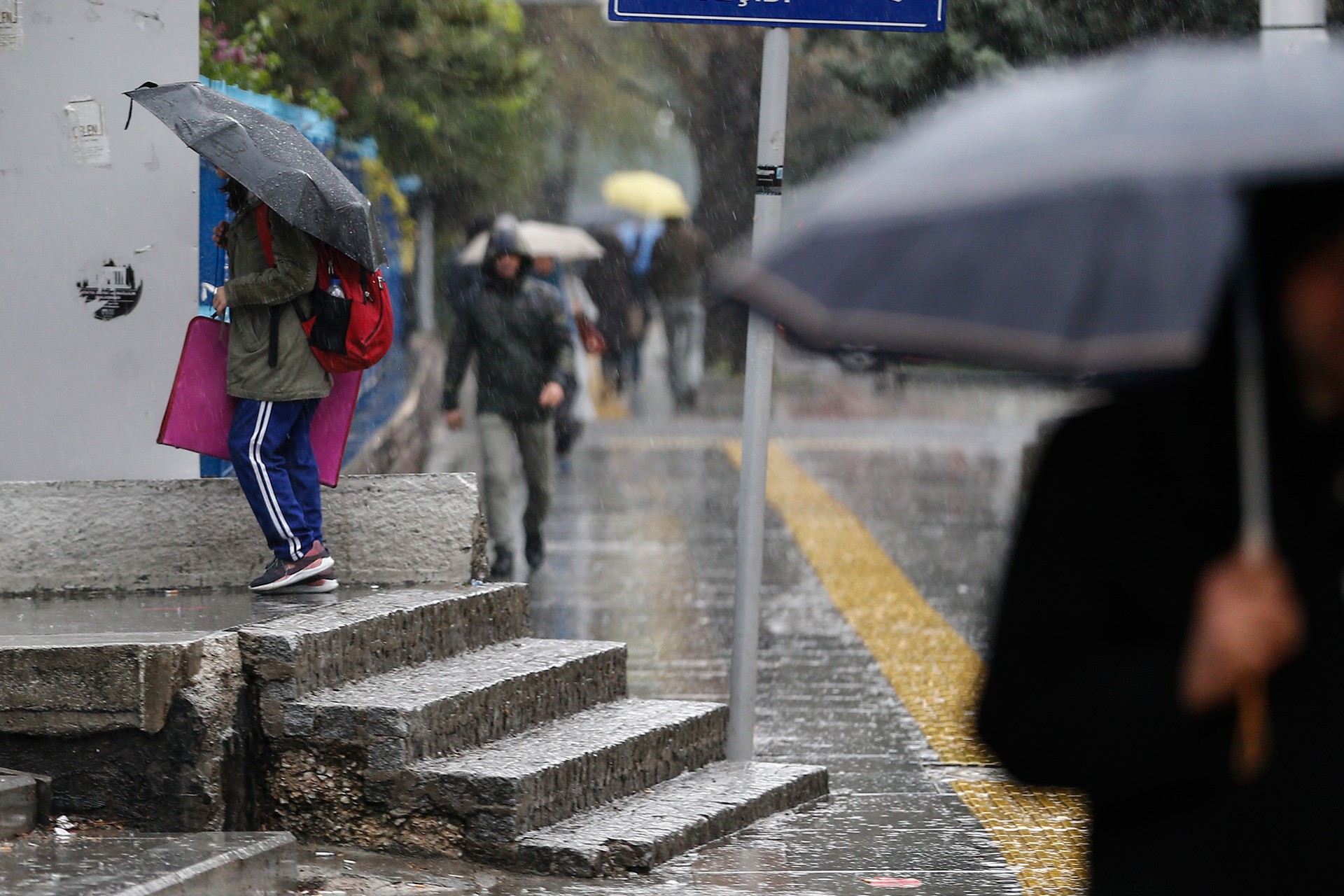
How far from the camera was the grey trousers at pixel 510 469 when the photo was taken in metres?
10.1

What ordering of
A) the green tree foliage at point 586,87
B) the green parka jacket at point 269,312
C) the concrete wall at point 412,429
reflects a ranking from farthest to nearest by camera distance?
the green tree foliage at point 586,87
the concrete wall at point 412,429
the green parka jacket at point 269,312

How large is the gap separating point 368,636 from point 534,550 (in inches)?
195

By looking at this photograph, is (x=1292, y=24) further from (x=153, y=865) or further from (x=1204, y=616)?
(x=1204, y=616)

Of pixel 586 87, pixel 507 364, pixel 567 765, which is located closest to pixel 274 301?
pixel 567 765

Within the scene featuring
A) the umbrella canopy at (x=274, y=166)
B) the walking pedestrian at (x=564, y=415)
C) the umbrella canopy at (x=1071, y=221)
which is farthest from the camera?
the walking pedestrian at (x=564, y=415)

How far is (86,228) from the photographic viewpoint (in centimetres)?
652

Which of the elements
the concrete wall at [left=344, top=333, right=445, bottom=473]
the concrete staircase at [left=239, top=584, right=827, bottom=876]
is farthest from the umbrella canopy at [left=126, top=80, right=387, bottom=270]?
the concrete wall at [left=344, top=333, right=445, bottom=473]

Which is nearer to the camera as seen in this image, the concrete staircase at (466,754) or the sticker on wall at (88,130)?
the concrete staircase at (466,754)

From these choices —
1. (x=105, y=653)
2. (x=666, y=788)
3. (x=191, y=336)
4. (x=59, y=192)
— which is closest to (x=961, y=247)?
(x=105, y=653)

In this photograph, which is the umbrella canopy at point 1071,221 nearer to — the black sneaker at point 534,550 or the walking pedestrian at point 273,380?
the walking pedestrian at point 273,380

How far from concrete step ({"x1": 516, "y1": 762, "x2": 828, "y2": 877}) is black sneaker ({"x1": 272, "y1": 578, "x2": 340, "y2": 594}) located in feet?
4.11

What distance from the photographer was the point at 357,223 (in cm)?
598

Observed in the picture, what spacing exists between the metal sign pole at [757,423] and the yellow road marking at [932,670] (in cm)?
74

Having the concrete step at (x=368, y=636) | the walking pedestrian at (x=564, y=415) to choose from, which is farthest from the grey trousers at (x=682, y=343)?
the concrete step at (x=368, y=636)
